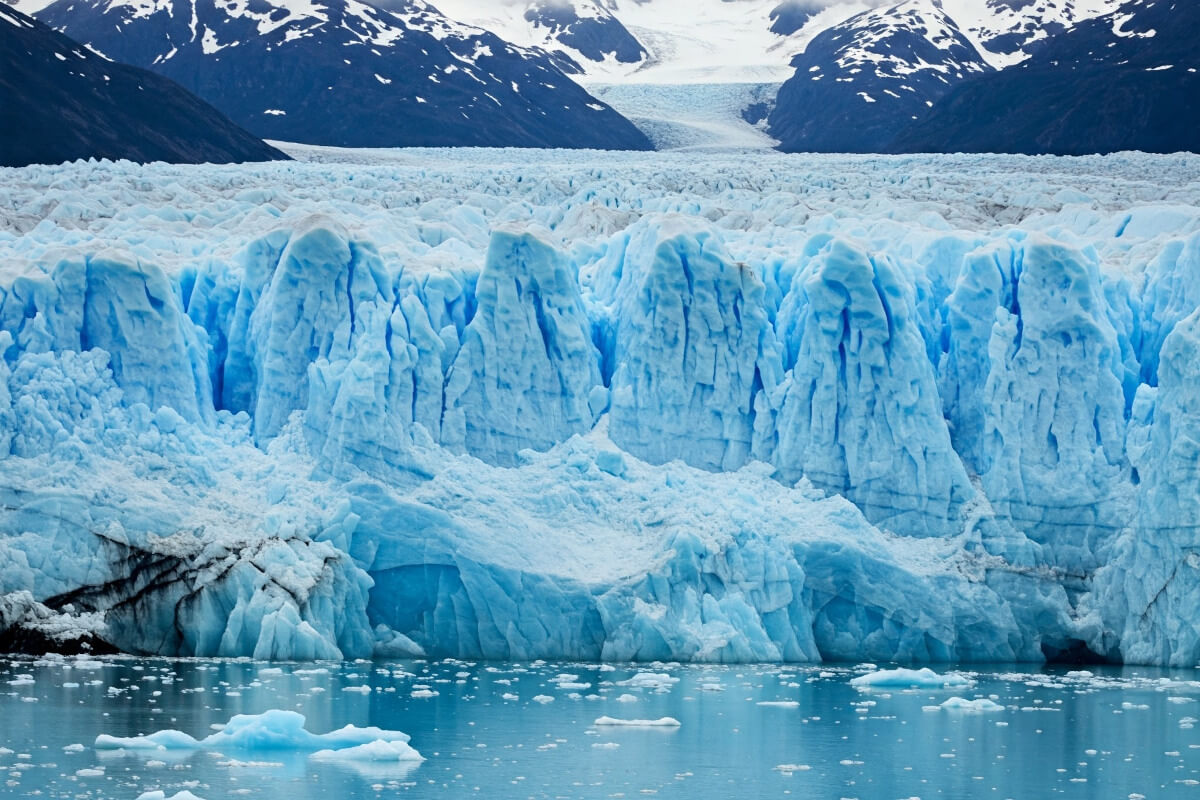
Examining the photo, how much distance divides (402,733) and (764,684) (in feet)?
15.1

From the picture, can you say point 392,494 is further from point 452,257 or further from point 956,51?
point 956,51

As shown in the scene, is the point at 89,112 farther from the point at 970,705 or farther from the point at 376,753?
the point at 376,753

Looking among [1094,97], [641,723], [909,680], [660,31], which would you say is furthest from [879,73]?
Answer: [641,723]

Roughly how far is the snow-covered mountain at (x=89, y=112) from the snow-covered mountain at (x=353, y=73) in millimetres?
15765

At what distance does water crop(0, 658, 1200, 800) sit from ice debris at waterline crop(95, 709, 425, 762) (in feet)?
0.45

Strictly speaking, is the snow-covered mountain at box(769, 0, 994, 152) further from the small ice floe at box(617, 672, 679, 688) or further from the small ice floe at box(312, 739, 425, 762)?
the small ice floe at box(312, 739, 425, 762)

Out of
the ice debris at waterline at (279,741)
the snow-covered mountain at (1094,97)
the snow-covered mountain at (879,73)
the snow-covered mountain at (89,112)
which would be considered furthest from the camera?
the snow-covered mountain at (879,73)

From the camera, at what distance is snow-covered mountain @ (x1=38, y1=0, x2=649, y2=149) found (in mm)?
61719

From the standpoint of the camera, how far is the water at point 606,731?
11.7 m

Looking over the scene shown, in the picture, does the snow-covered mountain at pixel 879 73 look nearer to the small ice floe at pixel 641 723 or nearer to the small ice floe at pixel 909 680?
the small ice floe at pixel 909 680

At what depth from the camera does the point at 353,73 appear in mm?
64125

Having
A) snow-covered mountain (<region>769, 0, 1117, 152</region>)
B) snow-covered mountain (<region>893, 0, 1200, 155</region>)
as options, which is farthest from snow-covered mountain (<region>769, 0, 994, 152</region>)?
snow-covered mountain (<region>893, 0, 1200, 155</region>)

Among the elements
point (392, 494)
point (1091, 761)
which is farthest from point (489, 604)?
point (1091, 761)

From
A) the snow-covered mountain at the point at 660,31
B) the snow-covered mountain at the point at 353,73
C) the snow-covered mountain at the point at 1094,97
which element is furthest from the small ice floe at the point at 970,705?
the snow-covered mountain at the point at 660,31
